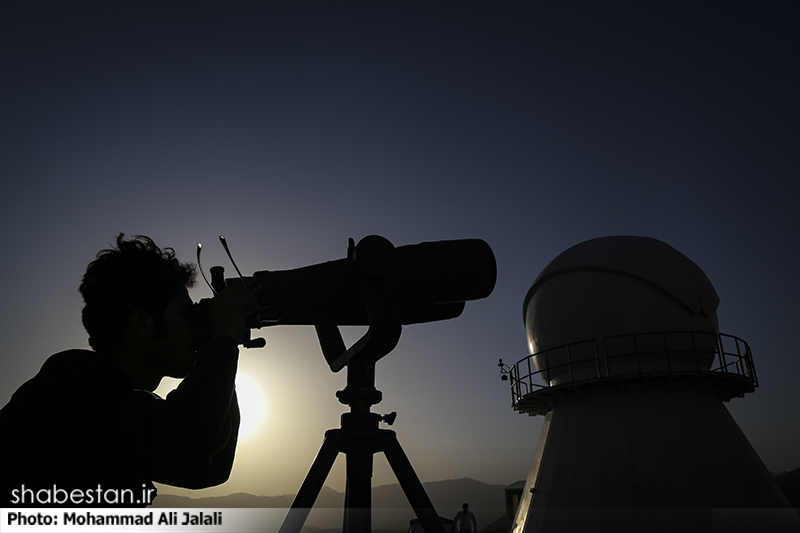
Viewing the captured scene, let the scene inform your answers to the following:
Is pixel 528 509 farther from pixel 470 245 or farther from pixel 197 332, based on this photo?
pixel 197 332

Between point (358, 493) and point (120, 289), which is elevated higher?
point (120, 289)

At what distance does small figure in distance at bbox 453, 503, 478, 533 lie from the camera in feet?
43.3

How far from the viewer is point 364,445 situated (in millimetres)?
2707

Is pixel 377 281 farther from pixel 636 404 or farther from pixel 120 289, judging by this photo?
pixel 636 404

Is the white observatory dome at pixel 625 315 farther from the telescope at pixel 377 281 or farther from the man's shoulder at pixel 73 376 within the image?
the man's shoulder at pixel 73 376

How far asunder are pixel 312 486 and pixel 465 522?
40.5 ft

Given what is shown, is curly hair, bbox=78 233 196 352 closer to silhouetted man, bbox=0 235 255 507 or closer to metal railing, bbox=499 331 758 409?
silhouetted man, bbox=0 235 255 507

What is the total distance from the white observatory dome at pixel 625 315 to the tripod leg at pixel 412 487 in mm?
12274

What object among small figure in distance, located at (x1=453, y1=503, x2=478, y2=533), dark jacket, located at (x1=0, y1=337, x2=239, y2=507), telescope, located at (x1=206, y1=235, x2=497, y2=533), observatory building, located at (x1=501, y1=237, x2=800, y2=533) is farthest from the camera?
small figure in distance, located at (x1=453, y1=503, x2=478, y2=533)

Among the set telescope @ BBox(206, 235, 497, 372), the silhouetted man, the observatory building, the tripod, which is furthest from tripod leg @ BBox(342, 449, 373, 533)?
the observatory building

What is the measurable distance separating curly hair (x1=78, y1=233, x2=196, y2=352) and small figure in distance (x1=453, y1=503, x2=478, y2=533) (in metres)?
13.8

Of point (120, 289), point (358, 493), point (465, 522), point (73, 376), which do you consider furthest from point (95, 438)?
point (465, 522)

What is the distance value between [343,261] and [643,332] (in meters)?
13.3

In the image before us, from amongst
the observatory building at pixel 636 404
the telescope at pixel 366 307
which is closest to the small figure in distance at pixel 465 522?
the observatory building at pixel 636 404
